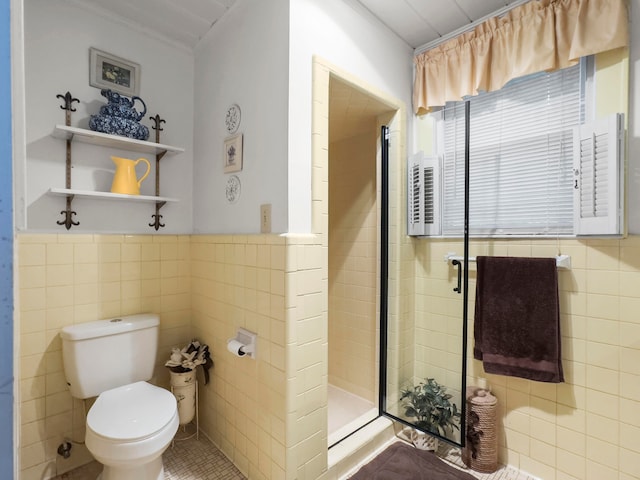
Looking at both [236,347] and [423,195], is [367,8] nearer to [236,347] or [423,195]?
[423,195]

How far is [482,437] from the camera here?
5.56 ft

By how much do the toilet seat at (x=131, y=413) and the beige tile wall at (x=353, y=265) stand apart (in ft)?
4.23

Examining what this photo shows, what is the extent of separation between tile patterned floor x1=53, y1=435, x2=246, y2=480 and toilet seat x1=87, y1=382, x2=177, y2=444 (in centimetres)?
43

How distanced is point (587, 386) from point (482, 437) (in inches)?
22.6

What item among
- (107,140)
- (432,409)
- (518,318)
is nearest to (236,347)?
(432,409)

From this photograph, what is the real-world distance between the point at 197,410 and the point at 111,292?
0.89 m

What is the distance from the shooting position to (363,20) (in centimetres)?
175

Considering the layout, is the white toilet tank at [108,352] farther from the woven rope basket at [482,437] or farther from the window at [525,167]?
the woven rope basket at [482,437]

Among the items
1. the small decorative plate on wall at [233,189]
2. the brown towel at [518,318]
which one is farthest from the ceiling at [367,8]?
the brown towel at [518,318]

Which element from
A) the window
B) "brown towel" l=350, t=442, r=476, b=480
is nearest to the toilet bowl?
"brown towel" l=350, t=442, r=476, b=480

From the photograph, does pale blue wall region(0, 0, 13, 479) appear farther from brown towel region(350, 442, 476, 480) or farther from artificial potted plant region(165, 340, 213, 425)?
brown towel region(350, 442, 476, 480)

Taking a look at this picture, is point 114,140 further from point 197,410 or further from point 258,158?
point 197,410

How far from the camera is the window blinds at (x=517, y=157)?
160 cm

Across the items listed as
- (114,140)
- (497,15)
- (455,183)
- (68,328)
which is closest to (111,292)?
(68,328)
